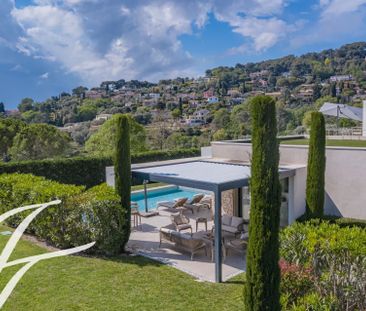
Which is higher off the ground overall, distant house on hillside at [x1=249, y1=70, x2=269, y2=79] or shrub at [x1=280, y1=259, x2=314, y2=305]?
distant house on hillside at [x1=249, y1=70, x2=269, y2=79]

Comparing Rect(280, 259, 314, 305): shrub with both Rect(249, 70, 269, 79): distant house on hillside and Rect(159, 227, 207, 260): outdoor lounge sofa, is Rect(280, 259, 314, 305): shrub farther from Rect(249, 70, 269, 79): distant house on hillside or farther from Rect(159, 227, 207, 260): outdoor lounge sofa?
Rect(249, 70, 269, 79): distant house on hillside

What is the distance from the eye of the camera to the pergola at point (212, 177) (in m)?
10.5

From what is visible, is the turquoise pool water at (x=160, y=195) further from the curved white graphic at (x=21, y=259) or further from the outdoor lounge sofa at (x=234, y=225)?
the curved white graphic at (x=21, y=259)

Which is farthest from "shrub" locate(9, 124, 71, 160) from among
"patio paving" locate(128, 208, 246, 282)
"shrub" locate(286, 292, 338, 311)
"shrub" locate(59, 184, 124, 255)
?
"shrub" locate(286, 292, 338, 311)

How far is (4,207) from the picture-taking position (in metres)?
16.4

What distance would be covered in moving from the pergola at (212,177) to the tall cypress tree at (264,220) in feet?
11.5

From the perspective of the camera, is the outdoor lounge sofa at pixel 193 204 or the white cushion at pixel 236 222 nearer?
the white cushion at pixel 236 222

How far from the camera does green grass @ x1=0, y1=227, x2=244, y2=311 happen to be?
27.9ft

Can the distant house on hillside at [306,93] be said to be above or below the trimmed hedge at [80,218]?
above

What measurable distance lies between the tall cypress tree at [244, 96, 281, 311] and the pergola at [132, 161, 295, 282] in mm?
3499

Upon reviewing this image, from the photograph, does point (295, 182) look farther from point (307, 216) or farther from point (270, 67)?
point (270, 67)

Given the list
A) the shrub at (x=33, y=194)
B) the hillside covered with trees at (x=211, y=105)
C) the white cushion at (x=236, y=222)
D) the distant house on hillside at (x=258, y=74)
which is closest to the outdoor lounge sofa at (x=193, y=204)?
the white cushion at (x=236, y=222)

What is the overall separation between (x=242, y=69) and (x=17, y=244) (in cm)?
17969

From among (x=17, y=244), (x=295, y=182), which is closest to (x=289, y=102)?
(x=295, y=182)
